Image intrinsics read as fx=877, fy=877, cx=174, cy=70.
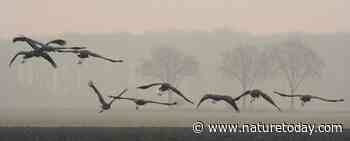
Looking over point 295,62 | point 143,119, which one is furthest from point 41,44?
point 295,62

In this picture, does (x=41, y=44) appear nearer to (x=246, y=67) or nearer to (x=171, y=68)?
(x=246, y=67)

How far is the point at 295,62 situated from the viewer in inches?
4572

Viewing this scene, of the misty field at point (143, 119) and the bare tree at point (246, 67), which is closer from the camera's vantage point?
the misty field at point (143, 119)

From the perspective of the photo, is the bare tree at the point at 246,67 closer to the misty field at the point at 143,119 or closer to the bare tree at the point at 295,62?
the bare tree at the point at 295,62

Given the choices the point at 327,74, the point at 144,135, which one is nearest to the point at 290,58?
the point at 327,74

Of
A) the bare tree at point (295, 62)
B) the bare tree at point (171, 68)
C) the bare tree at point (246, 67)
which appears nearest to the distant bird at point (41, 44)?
the bare tree at point (295, 62)

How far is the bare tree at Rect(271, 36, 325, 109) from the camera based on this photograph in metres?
116

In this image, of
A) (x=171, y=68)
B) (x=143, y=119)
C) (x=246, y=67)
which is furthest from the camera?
(x=171, y=68)

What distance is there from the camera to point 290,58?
116812 mm

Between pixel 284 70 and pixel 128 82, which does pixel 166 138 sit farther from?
pixel 128 82

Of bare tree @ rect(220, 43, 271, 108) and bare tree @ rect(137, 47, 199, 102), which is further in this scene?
bare tree @ rect(137, 47, 199, 102)

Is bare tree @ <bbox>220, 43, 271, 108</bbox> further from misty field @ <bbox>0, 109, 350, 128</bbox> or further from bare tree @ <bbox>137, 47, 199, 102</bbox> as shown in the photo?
misty field @ <bbox>0, 109, 350, 128</bbox>

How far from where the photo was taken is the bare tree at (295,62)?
380 ft

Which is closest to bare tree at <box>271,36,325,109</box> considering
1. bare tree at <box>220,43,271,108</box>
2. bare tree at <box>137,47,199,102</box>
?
bare tree at <box>220,43,271,108</box>
